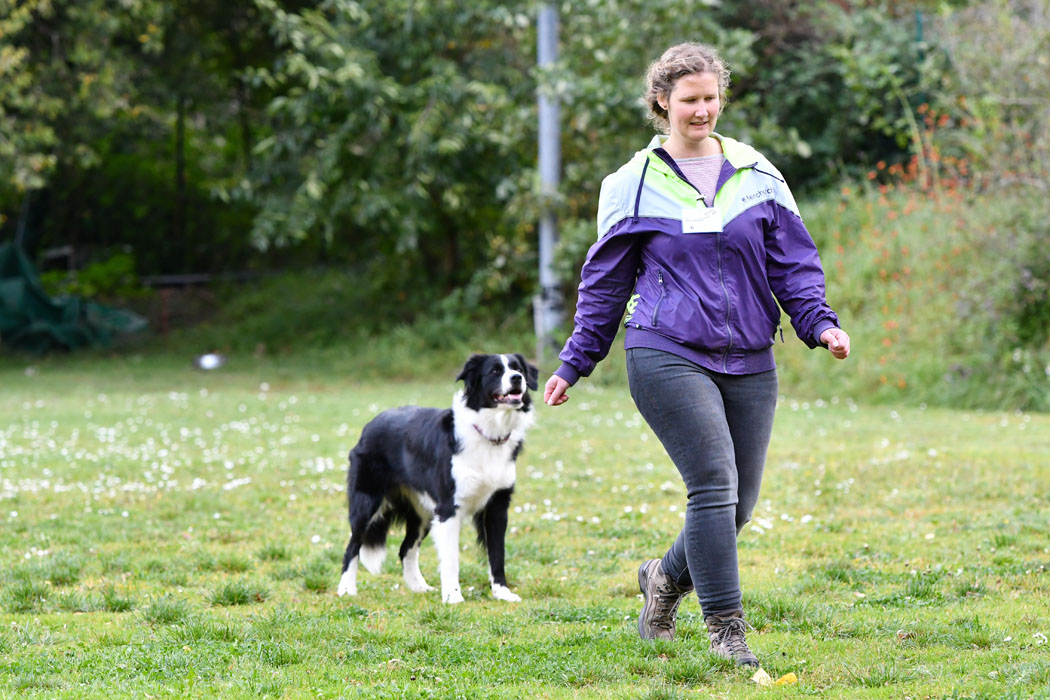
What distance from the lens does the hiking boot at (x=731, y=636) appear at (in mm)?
4082

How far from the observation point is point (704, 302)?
3.95 meters

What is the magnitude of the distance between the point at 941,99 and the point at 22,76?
42.2 ft

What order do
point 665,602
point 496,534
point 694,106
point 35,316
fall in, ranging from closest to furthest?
point 694,106, point 665,602, point 496,534, point 35,316

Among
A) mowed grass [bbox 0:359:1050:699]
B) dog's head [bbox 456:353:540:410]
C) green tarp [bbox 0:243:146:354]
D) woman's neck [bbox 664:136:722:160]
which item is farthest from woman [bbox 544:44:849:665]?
A: green tarp [bbox 0:243:146:354]

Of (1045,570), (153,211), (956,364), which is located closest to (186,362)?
(153,211)

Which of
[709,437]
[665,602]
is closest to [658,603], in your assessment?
[665,602]

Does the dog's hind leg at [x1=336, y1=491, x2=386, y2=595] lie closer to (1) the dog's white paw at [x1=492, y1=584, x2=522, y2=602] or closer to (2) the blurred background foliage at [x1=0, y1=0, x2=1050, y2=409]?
(1) the dog's white paw at [x1=492, y1=584, x2=522, y2=602]

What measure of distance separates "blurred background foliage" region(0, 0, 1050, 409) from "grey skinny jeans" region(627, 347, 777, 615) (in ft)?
30.5

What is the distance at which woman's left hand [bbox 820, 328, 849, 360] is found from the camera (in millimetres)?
3914

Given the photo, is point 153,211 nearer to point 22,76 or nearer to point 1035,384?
point 22,76

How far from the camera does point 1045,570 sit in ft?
18.4

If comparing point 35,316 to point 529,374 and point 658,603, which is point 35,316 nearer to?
point 529,374

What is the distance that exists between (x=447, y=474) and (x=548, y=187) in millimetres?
11965

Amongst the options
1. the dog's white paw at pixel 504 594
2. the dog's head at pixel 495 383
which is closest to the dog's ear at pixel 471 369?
the dog's head at pixel 495 383
